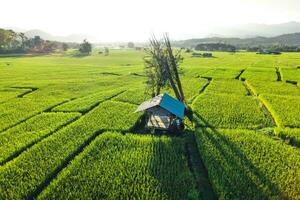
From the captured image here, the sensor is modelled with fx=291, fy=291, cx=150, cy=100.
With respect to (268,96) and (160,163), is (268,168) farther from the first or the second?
(268,96)

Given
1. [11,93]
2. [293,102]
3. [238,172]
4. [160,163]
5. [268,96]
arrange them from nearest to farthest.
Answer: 1. [238,172]
2. [160,163]
3. [293,102]
4. [268,96]
5. [11,93]

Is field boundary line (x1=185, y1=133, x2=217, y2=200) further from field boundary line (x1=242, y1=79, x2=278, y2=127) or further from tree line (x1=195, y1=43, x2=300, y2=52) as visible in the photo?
tree line (x1=195, y1=43, x2=300, y2=52)

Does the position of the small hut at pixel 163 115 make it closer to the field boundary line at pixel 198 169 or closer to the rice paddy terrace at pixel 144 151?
the rice paddy terrace at pixel 144 151

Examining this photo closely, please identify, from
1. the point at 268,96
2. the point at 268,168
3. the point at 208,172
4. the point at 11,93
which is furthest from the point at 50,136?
the point at 268,96

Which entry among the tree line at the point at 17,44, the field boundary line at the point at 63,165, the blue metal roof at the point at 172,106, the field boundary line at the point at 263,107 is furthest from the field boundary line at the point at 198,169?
the tree line at the point at 17,44

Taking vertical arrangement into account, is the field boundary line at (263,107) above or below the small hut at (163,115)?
below

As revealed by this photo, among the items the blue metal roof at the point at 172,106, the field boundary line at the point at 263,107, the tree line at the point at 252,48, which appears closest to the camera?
the blue metal roof at the point at 172,106

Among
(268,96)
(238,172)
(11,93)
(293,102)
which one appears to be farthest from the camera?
(11,93)

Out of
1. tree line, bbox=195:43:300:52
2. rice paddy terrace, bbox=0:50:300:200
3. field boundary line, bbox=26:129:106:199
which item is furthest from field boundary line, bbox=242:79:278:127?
tree line, bbox=195:43:300:52
